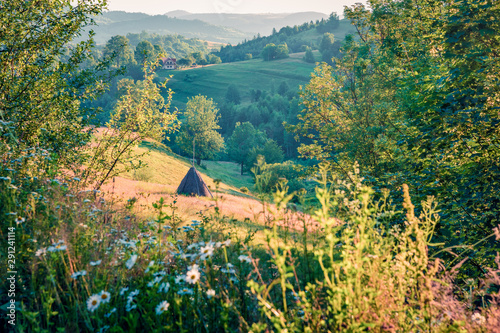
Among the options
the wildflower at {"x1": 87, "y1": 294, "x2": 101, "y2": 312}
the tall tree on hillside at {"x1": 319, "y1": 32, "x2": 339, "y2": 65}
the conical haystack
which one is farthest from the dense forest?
the tall tree on hillside at {"x1": 319, "y1": 32, "x2": 339, "y2": 65}

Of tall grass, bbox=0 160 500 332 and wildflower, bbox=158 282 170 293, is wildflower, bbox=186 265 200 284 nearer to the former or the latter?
tall grass, bbox=0 160 500 332

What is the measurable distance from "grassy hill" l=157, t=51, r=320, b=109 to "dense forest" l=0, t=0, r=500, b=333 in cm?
10473

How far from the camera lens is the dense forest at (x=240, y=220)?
2.13 meters

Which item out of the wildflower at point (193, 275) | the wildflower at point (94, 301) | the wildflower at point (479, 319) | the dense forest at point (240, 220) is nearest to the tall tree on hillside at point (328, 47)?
the dense forest at point (240, 220)

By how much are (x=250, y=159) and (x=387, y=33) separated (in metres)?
42.9

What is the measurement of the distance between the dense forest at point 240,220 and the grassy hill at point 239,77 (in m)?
105

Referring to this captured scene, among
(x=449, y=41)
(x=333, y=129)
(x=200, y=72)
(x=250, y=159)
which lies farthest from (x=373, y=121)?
(x=200, y=72)

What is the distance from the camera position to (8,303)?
2674 millimetres

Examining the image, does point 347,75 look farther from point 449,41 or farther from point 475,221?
point 475,221

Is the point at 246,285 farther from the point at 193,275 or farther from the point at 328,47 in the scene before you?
the point at 328,47

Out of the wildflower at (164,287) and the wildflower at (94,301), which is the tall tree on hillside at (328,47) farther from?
the wildflower at (94,301)

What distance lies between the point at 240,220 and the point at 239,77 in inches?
4834

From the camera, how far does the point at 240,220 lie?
14734 mm

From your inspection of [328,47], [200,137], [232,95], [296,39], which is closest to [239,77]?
[232,95]
